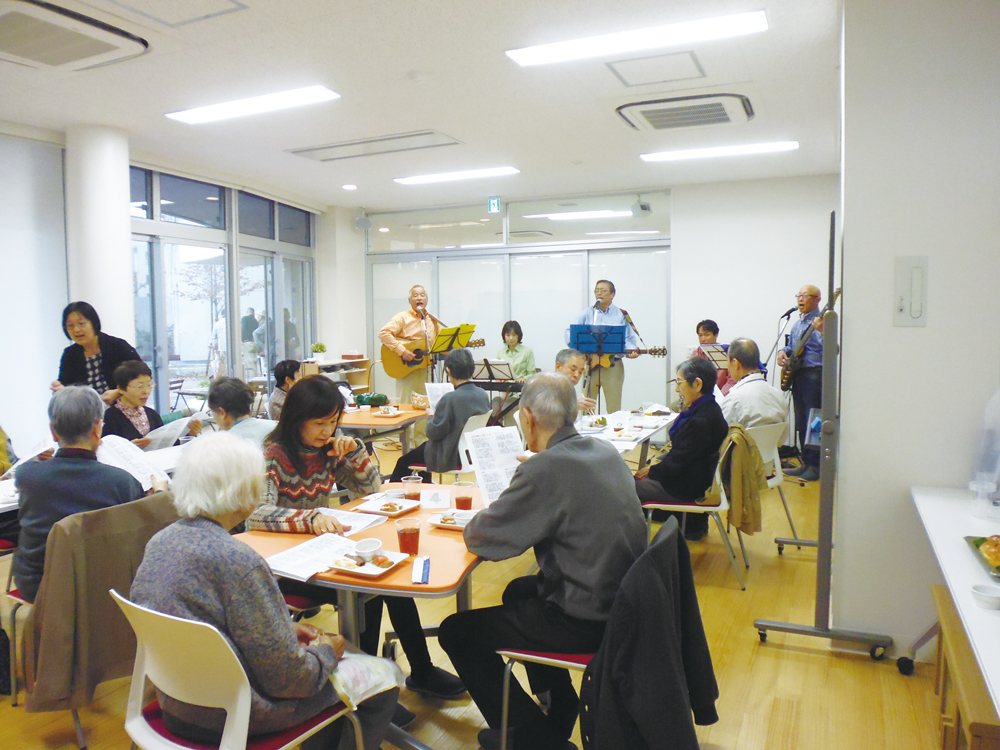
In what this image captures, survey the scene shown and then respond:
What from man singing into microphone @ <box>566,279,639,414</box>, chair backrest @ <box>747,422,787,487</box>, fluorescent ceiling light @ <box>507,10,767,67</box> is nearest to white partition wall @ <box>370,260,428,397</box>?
man singing into microphone @ <box>566,279,639,414</box>

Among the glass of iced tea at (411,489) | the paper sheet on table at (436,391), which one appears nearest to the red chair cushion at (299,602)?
the glass of iced tea at (411,489)

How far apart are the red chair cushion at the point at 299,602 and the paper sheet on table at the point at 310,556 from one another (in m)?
0.33

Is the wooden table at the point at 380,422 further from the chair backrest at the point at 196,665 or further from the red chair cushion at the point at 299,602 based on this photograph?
the chair backrest at the point at 196,665

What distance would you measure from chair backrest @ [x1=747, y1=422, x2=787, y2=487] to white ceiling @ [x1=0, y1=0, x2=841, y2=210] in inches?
83.6

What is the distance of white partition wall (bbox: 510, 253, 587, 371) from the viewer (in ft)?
26.6

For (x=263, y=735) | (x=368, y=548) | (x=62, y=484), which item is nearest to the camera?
(x=263, y=735)

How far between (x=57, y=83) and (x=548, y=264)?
5258mm

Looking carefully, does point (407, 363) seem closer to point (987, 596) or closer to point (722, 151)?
point (722, 151)

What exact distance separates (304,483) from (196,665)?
3.78 ft

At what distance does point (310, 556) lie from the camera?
6.53ft

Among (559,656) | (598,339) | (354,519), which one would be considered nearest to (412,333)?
(598,339)

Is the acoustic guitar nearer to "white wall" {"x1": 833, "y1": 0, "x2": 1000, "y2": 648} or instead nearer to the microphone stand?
the microphone stand

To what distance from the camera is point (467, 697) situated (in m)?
2.55

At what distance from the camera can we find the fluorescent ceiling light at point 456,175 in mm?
6625
